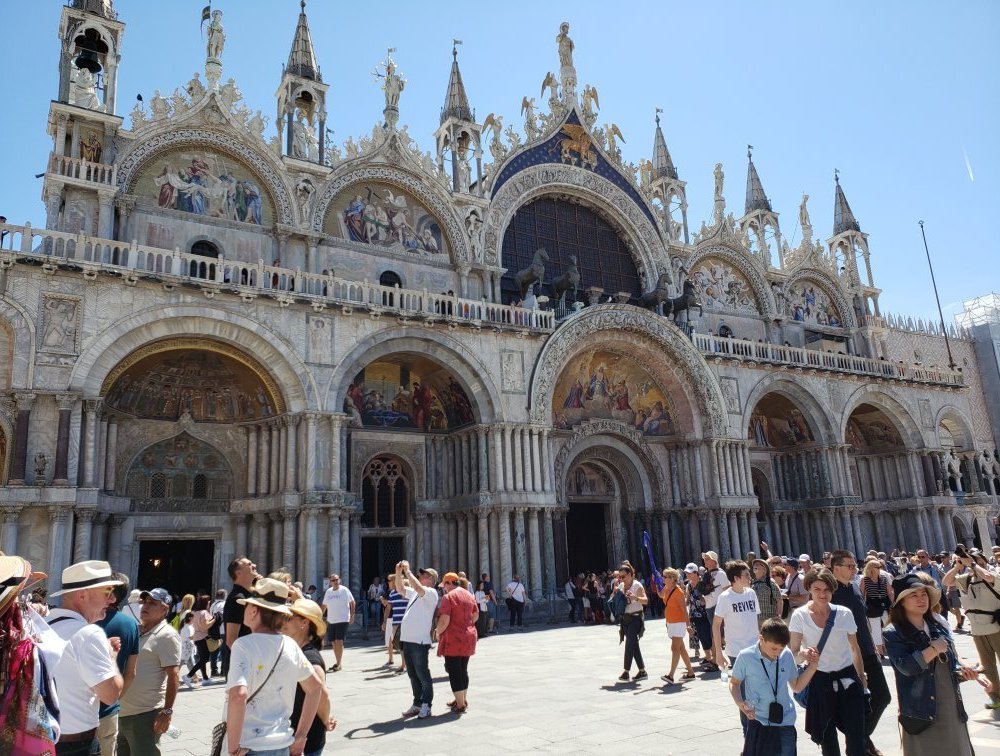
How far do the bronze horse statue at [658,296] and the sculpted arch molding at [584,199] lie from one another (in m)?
1.18

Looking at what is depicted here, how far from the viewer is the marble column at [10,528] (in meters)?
15.8

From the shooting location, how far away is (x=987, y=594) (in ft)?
27.2

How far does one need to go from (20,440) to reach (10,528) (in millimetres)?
1805

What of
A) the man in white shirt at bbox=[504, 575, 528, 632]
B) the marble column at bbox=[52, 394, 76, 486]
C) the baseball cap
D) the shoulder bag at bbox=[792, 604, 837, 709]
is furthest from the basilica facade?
the shoulder bag at bbox=[792, 604, 837, 709]

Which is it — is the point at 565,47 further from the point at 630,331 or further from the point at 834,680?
the point at 834,680

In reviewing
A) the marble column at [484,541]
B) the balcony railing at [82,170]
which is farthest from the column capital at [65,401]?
the marble column at [484,541]

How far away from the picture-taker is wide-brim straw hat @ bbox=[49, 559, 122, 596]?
15.9 feet

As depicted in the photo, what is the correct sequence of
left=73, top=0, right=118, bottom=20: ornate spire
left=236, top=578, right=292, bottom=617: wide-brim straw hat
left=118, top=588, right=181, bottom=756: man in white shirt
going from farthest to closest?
left=73, top=0, right=118, bottom=20: ornate spire, left=118, top=588, right=181, bottom=756: man in white shirt, left=236, top=578, right=292, bottom=617: wide-brim straw hat

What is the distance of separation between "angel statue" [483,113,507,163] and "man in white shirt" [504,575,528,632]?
14702mm

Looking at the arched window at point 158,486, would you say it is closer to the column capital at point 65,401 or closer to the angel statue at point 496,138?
the column capital at point 65,401

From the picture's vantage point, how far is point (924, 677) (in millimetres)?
5320

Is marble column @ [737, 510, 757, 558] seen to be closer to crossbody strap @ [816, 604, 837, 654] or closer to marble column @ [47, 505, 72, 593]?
marble column @ [47, 505, 72, 593]

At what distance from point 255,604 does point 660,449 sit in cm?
2416

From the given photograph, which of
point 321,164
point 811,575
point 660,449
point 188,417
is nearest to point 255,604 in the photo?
point 811,575
